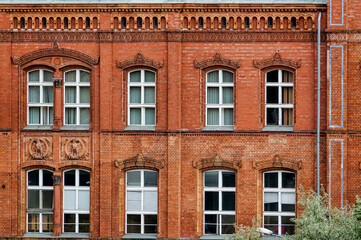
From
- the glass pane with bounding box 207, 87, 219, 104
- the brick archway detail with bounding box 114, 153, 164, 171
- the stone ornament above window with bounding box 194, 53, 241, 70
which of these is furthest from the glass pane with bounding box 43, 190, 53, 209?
the stone ornament above window with bounding box 194, 53, 241, 70

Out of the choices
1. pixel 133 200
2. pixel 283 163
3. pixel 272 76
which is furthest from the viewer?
pixel 133 200

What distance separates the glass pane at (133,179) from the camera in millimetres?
22359

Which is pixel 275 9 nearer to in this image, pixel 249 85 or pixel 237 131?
pixel 249 85

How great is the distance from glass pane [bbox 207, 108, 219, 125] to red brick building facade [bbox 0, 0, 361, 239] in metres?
0.04

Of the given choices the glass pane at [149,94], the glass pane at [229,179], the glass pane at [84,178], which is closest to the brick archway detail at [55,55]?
the glass pane at [149,94]

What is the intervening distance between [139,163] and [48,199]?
3.95 m

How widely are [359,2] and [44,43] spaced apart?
11966 mm

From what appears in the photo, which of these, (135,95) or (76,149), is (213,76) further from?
(76,149)

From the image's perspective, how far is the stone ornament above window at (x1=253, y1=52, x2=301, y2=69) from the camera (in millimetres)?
21750

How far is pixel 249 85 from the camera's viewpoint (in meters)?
22.0

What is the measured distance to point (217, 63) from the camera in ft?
71.9

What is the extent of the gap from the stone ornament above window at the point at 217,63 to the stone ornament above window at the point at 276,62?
0.75 m

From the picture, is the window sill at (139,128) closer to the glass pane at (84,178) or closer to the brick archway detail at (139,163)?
the brick archway detail at (139,163)

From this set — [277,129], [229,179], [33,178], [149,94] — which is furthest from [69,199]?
[277,129]
